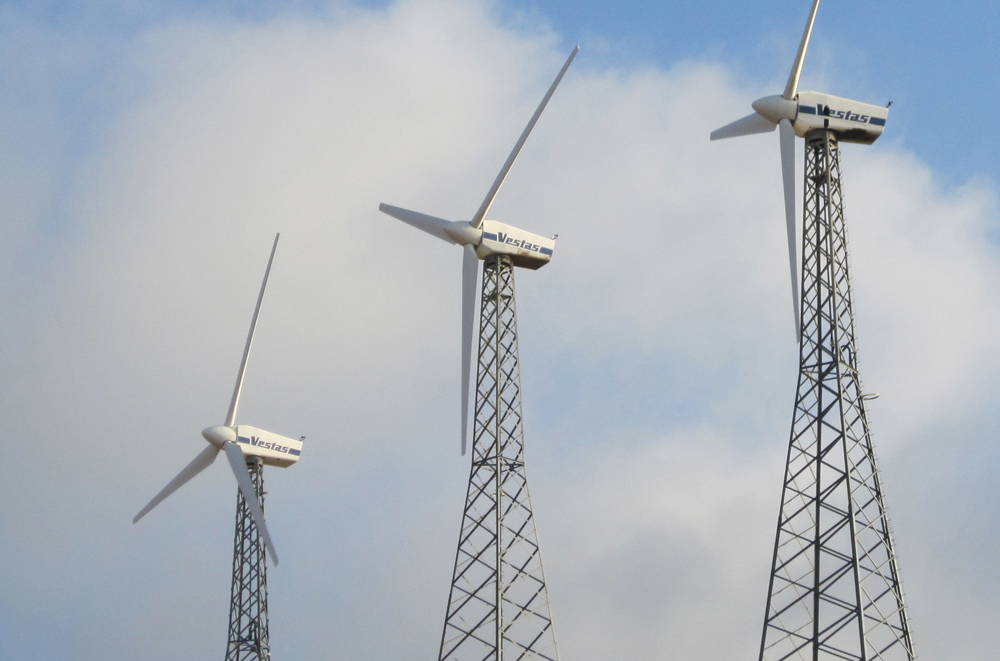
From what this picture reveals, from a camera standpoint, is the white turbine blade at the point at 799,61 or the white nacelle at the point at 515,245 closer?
the white turbine blade at the point at 799,61

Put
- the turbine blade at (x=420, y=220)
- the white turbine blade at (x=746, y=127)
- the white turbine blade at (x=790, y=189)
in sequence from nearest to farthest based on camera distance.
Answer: the white turbine blade at (x=790, y=189)
the white turbine blade at (x=746, y=127)
the turbine blade at (x=420, y=220)

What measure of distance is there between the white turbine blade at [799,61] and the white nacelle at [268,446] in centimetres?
3831

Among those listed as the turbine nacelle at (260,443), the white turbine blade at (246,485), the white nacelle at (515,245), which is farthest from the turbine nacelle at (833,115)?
the turbine nacelle at (260,443)

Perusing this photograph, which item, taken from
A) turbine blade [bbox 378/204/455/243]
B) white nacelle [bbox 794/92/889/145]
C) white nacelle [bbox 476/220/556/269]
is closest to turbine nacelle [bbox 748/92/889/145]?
white nacelle [bbox 794/92/889/145]

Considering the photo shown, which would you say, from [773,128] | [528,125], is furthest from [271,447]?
[773,128]

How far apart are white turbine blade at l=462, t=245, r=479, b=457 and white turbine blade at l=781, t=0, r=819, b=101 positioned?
49.2ft

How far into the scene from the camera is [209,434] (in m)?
69.6

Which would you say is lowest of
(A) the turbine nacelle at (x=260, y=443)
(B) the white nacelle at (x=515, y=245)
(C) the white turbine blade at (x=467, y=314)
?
(A) the turbine nacelle at (x=260, y=443)

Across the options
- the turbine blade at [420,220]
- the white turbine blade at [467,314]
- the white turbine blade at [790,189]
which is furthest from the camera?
the turbine blade at [420,220]

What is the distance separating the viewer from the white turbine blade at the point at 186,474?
222 feet

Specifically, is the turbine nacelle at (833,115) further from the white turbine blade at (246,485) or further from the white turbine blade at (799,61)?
the white turbine blade at (246,485)

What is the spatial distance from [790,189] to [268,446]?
1538 inches

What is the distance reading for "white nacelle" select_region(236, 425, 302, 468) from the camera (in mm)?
71500

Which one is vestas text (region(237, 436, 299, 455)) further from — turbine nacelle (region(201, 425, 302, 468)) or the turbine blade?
the turbine blade
